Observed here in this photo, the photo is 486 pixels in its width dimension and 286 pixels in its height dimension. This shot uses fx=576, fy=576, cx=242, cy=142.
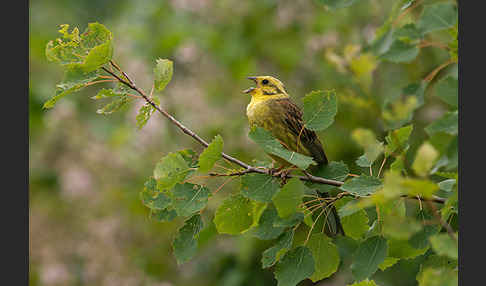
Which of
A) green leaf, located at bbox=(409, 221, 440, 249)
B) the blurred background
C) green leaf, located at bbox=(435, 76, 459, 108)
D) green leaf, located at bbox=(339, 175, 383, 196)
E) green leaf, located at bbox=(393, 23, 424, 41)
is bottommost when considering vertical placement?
the blurred background

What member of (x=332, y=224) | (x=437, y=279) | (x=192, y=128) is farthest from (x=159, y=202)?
(x=192, y=128)

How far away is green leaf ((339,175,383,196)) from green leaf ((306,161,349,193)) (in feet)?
0.64

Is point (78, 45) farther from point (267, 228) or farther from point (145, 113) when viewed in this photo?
point (267, 228)

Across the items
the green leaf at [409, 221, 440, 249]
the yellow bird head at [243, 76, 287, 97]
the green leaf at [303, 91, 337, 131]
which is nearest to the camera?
the green leaf at [409, 221, 440, 249]

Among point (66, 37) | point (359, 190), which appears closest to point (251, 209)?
point (359, 190)

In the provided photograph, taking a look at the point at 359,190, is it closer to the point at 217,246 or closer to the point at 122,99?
the point at 122,99

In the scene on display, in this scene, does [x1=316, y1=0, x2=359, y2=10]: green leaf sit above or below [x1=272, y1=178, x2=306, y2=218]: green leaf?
above

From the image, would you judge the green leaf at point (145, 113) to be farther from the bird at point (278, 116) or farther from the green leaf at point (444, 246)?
the green leaf at point (444, 246)

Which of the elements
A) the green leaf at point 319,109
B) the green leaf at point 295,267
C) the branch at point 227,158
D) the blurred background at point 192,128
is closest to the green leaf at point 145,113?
the branch at point 227,158

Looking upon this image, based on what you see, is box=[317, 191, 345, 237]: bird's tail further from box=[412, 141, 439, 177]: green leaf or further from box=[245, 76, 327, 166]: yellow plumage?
box=[412, 141, 439, 177]: green leaf

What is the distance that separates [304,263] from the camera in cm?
134

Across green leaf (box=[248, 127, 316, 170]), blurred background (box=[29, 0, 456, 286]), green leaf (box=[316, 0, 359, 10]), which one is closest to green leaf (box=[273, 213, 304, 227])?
green leaf (box=[248, 127, 316, 170])

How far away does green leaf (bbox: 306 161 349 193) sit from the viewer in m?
1.46

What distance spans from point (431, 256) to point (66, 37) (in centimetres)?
101
